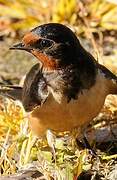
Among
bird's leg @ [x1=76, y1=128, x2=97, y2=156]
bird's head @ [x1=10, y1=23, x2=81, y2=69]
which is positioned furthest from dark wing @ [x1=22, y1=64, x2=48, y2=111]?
bird's leg @ [x1=76, y1=128, x2=97, y2=156]

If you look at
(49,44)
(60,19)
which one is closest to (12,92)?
Result: (49,44)

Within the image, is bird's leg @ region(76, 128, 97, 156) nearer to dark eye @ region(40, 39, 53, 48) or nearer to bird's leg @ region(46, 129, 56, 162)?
bird's leg @ region(46, 129, 56, 162)

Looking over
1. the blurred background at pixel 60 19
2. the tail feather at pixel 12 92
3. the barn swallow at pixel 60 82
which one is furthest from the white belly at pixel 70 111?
the blurred background at pixel 60 19

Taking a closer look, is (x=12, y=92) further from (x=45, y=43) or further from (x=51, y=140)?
(x=45, y=43)

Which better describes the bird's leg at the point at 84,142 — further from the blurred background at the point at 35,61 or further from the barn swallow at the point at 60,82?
the barn swallow at the point at 60,82

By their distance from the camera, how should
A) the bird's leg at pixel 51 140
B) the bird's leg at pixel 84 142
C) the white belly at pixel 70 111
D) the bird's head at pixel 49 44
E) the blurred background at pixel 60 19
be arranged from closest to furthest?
the bird's head at pixel 49 44, the white belly at pixel 70 111, the bird's leg at pixel 51 140, the bird's leg at pixel 84 142, the blurred background at pixel 60 19

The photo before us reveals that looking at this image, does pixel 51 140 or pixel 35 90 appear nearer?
pixel 35 90
